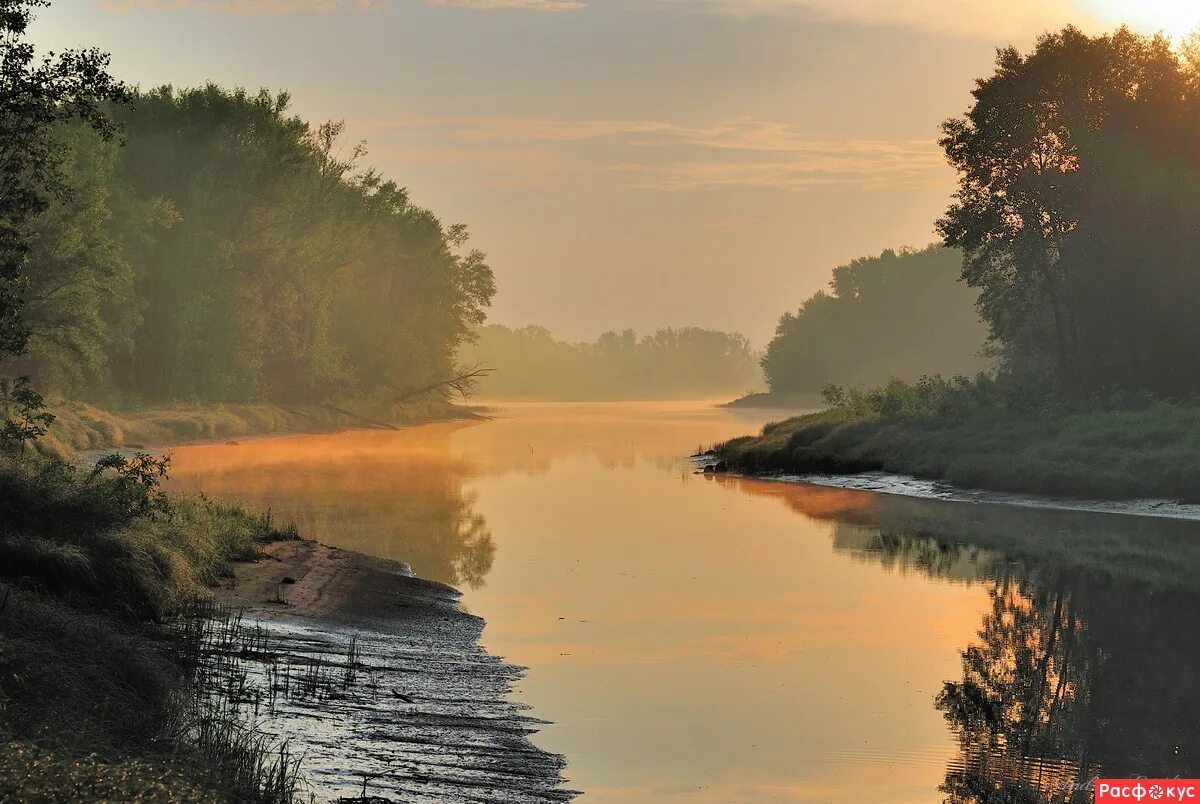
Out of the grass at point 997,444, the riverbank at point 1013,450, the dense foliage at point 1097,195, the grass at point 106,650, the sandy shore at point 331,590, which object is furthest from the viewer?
the dense foliage at point 1097,195

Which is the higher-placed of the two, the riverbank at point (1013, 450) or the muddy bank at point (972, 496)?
the riverbank at point (1013, 450)

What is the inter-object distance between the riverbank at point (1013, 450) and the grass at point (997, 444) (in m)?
0.04

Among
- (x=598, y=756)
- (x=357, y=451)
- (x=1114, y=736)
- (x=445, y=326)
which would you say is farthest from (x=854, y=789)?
(x=445, y=326)

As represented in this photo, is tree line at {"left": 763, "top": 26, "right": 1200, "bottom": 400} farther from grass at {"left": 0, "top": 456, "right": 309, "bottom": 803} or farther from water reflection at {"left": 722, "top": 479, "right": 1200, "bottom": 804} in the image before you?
grass at {"left": 0, "top": 456, "right": 309, "bottom": 803}

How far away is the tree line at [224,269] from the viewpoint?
2127 inches

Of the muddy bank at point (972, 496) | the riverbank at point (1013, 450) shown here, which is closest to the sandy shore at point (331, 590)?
the muddy bank at point (972, 496)

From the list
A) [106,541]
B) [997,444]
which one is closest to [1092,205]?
[997,444]

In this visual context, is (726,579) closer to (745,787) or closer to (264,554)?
(264,554)

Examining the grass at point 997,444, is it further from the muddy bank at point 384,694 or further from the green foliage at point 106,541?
the green foliage at point 106,541

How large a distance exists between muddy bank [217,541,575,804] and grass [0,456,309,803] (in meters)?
0.72

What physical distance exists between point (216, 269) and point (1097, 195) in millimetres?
49138

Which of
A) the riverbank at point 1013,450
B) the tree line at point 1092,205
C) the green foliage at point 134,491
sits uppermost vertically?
the tree line at point 1092,205

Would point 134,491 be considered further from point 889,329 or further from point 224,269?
point 889,329

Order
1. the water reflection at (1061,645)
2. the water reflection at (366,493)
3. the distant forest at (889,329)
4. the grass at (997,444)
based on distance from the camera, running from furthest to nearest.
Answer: the distant forest at (889,329)
the grass at (997,444)
the water reflection at (366,493)
the water reflection at (1061,645)
